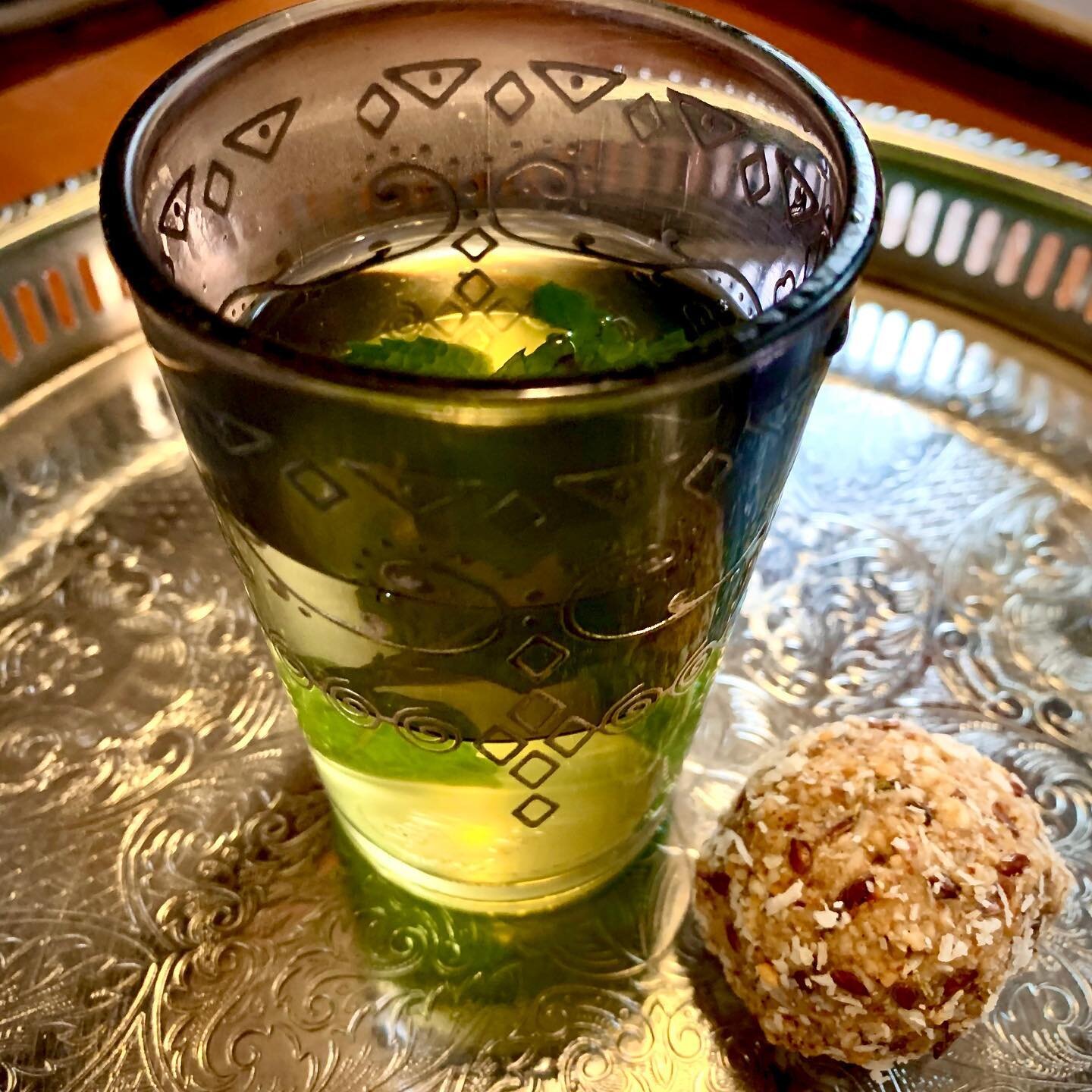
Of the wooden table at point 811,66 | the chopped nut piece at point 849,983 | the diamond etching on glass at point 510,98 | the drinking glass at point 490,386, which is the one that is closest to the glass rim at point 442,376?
the drinking glass at point 490,386

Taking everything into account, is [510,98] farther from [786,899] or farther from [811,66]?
[811,66]

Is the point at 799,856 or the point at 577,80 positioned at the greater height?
the point at 577,80

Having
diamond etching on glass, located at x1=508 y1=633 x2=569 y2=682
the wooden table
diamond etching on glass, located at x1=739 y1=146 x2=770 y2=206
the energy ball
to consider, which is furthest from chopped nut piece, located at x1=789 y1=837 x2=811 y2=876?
the wooden table

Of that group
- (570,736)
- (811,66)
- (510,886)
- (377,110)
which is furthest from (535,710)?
(811,66)

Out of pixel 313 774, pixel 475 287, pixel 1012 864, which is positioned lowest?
pixel 313 774

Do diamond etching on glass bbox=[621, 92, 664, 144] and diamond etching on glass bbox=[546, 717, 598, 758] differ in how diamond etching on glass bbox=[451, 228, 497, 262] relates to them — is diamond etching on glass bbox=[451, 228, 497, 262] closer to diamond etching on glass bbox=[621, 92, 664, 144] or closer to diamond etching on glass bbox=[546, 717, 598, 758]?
diamond etching on glass bbox=[621, 92, 664, 144]

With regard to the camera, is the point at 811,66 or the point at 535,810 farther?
the point at 811,66
